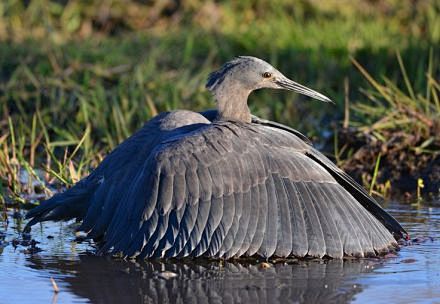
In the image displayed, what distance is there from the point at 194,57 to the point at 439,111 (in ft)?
10.9

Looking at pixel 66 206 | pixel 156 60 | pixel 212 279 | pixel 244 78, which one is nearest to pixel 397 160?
A: pixel 244 78

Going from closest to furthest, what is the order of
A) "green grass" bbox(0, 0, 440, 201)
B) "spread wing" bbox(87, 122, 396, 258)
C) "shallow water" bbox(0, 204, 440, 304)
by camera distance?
"shallow water" bbox(0, 204, 440, 304), "spread wing" bbox(87, 122, 396, 258), "green grass" bbox(0, 0, 440, 201)

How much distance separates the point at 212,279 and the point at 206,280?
0.10ft

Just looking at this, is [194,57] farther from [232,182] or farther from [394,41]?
[232,182]

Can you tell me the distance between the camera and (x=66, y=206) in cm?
561

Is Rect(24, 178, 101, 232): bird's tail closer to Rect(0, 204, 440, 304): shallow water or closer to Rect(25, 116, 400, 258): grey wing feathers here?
Rect(0, 204, 440, 304): shallow water

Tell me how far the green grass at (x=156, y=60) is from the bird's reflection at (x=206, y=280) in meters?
1.36

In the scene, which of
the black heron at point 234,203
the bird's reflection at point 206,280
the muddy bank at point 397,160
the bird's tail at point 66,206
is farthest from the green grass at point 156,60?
the bird's reflection at point 206,280

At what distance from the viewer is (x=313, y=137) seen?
26.0ft

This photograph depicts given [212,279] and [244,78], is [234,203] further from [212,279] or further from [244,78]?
[244,78]

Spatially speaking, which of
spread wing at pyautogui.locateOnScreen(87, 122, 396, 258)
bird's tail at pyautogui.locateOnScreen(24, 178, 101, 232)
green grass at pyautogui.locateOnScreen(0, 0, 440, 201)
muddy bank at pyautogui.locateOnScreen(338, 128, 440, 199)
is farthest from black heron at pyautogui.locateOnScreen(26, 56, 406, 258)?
muddy bank at pyautogui.locateOnScreen(338, 128, 440, 199)

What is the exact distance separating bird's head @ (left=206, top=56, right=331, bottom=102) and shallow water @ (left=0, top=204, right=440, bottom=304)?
3.79 feet

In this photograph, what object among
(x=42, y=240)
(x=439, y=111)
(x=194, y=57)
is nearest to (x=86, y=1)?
(x=194, y=57)

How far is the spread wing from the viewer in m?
5.03
